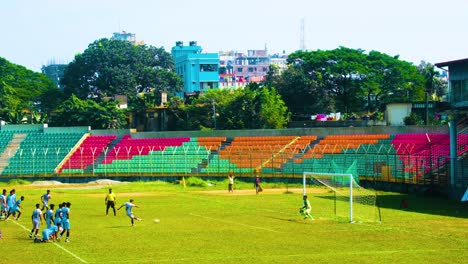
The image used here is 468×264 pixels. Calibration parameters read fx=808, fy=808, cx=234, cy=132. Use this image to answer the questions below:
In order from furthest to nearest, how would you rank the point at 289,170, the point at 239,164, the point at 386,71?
the point at 386,71, the point at 239,164, the point at 289,170

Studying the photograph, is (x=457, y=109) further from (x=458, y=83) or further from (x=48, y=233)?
(x=48, y=233)

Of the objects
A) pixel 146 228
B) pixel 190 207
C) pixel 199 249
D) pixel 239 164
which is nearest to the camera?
pixel 199 249

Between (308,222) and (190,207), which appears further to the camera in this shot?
(190,207)

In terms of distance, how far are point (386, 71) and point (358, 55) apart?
16.8ft

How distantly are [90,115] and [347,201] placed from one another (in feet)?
241

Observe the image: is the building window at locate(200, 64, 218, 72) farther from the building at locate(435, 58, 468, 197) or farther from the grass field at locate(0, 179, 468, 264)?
the building at locate(435, 58, 468, 197)

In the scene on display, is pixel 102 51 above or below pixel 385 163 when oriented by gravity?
above

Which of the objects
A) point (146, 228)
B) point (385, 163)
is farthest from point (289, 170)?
point (146, 228)

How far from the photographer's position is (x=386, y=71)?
12838 centimetres

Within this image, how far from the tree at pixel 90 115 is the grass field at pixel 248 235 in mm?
58501

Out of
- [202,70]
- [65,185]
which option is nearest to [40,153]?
[65,185]

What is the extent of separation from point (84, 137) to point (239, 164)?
25.5 meters

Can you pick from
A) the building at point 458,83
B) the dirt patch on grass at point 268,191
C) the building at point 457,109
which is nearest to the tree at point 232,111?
the dirt patch on grass at point 268,191

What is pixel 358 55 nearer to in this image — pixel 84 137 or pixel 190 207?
pixel 84 137
